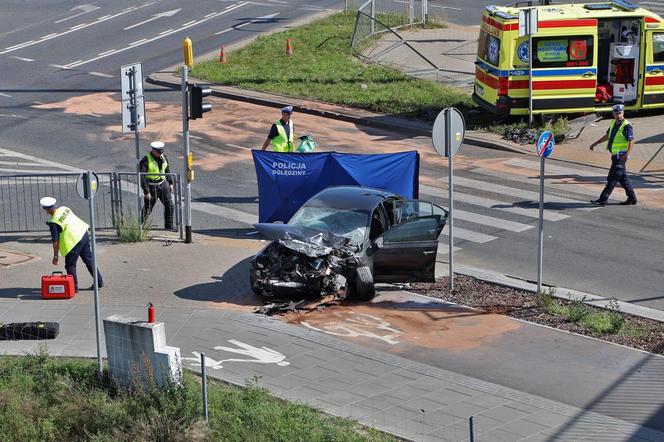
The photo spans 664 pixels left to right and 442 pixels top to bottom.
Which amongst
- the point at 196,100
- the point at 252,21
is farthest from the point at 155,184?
the point at 252,21

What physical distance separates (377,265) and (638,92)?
13.4m

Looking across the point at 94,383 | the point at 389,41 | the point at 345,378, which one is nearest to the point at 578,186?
the point at 345,378

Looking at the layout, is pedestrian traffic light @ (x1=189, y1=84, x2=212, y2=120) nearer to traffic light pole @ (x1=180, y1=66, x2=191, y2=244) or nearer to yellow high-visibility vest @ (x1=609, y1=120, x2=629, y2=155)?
traffic light pole @ (x1=180, y1=66, x2=191, y2=244)

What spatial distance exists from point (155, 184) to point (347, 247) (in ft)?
16.5

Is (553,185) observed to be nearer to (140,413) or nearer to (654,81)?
(654,81)

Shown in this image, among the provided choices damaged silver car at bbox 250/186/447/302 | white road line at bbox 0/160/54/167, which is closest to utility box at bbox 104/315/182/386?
damaged silver car at bbox 250/186/447/302

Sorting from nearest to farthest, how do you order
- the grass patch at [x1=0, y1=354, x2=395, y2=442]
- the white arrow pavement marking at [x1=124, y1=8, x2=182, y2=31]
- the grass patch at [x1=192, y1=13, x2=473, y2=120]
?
the grass patch at [x1=0, y1=354, x2=395, y2=442] → the grass patch at [x1=192, y1=13, x2=473, y2=120] → the white arrow pavement marking at [x1=124, y1=8, x2=182, y2=31]

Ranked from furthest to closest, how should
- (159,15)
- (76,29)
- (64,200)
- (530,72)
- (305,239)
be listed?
1. (159,15)
2. (76,29)
3. (530,72)
4. (64,200)
5. (305,239)

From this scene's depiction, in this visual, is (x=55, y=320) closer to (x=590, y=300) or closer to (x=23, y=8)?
(x=590, y=300)

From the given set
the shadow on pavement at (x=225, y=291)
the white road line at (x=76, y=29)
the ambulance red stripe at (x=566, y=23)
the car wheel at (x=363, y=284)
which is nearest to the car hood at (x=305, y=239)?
the car wheel at (x=363, y=284)

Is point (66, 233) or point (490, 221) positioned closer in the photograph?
point (66, 233)

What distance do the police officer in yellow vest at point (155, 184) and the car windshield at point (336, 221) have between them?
3.52 metres

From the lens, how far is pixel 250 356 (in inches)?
516

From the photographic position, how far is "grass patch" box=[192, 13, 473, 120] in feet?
94.8
